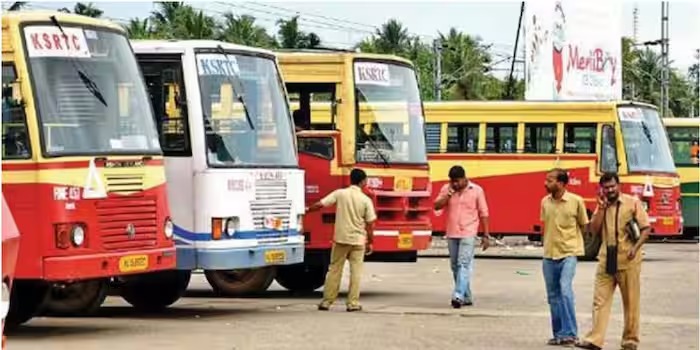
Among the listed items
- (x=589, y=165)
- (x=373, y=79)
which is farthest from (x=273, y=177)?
(x=589, y=165)

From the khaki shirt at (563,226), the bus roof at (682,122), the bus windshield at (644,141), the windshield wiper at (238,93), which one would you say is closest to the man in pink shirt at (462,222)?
the windshield wiper at (238,93)

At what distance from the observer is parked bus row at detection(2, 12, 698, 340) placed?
44.2 ft

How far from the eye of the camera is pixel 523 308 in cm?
1817

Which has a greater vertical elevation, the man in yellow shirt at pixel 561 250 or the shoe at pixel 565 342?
the man in yellow shirt at pixel 561 250

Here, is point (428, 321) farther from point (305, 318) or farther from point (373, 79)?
point (373, 79)

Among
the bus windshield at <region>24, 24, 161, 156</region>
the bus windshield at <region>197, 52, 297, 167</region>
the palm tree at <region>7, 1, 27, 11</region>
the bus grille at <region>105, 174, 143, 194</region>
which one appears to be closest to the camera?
the bus windshield at <region>24, 24, 161, 156</region>

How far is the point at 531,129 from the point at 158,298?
13503mm

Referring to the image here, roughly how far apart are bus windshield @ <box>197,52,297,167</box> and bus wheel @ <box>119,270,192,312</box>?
1.89m

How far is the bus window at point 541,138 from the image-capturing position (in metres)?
29.3

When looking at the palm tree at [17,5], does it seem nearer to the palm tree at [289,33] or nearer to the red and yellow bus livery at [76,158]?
the red and yellow bus livery at [76,158]

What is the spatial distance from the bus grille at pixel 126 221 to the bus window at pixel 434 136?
631 inches

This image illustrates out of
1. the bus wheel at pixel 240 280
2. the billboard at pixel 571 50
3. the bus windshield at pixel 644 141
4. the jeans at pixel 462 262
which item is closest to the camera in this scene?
the jeans at pixel 462 262

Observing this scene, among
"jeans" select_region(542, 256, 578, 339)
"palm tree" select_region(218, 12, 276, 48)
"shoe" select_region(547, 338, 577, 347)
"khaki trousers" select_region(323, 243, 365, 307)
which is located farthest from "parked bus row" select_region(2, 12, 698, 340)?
A: "palm tree" select_region(218, 12, 276, 48)

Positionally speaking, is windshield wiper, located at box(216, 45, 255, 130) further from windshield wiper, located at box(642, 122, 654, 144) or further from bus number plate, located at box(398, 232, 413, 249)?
windshield wiper, located at box(642, 122, 654, 144)
